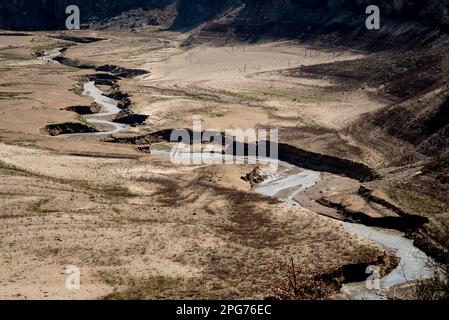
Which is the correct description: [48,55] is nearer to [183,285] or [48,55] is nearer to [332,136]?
[332,136]

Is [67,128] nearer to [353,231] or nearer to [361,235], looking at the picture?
[353,231]

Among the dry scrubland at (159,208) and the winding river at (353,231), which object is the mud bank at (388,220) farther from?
the dry scrubland at (159,208)

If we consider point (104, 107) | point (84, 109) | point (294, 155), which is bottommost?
point (294, 155)

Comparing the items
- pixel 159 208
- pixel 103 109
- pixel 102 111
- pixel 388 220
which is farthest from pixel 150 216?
pixel 103 109

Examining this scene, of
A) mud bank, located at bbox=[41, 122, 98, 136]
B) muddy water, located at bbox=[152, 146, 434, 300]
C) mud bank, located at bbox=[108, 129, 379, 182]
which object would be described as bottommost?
muddy water, located at bbox=[152, 146, 434, 300]

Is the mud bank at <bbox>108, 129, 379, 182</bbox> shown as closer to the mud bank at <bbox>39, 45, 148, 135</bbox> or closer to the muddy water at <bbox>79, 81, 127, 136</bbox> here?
the mud bank at <bbox>39, 45, 148, 135</bbox>

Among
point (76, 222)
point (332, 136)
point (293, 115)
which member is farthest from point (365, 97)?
point (76, 222)

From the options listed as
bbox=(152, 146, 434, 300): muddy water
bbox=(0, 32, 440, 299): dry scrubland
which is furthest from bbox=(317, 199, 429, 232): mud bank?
bbox=(0, 32, 440, 299): dry scrubland
